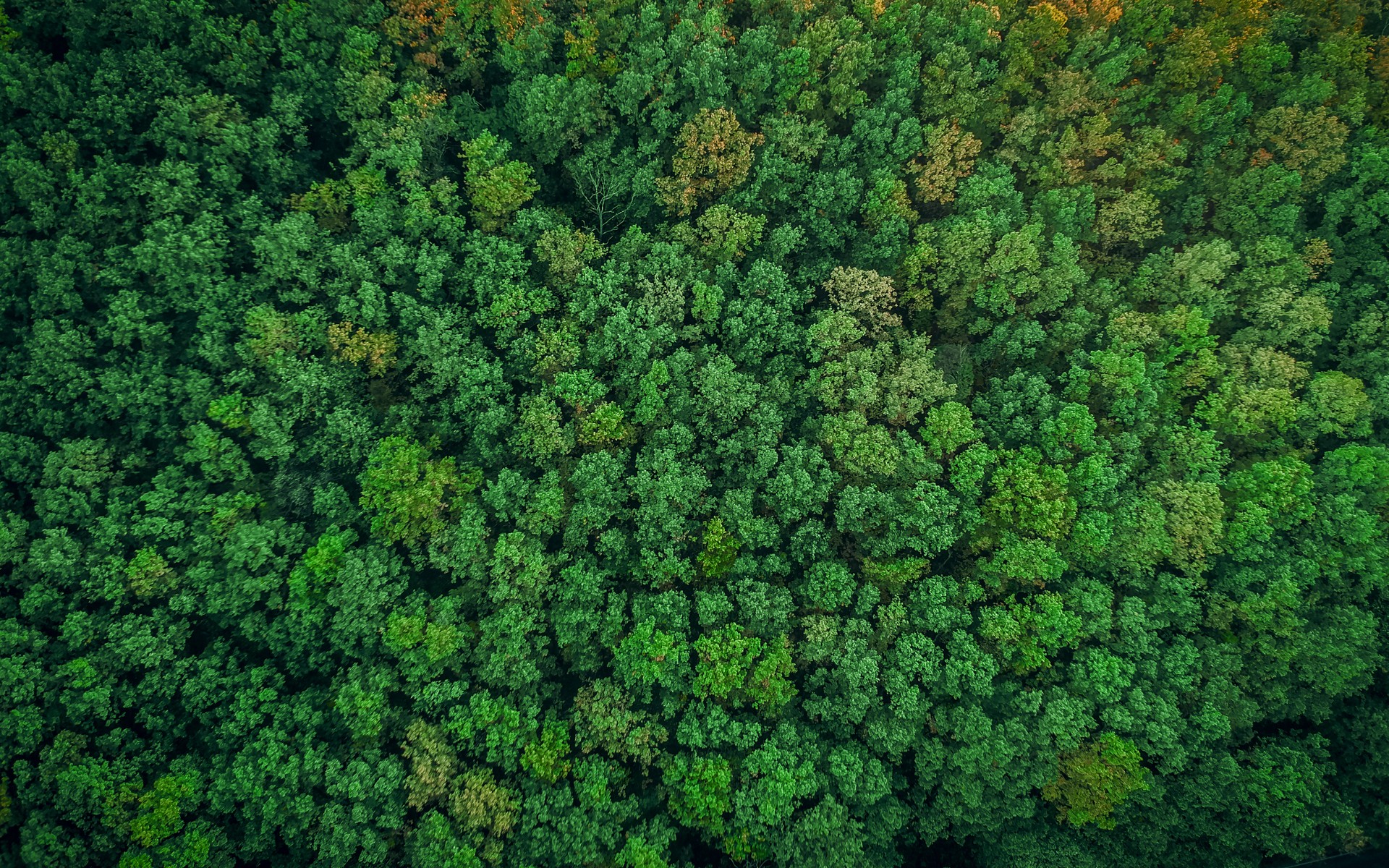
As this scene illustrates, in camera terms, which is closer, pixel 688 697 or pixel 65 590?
pixel 65 590

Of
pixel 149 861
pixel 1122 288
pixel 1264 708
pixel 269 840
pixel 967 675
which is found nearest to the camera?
pixel 149 861

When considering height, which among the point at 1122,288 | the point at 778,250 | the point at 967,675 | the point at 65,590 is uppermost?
the point at 1122,288

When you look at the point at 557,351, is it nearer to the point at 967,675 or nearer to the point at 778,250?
the point at 778,250

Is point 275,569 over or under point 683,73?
under

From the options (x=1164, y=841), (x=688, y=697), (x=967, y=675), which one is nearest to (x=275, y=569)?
(x=688, y=697)

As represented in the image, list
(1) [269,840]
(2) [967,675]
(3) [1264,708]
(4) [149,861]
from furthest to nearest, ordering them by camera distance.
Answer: (3) [1264,708] → (2) [967,675] → (1) [269,840] → (4) [149,861]

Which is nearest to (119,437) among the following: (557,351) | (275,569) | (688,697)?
(275,569)
